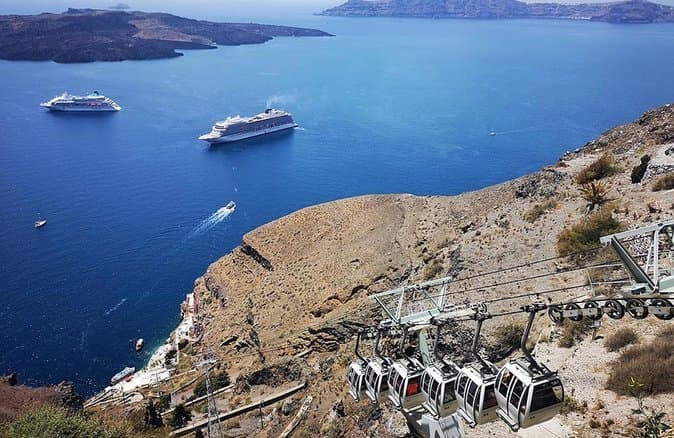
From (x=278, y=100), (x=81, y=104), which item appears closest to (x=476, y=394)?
(x=278, y=100)

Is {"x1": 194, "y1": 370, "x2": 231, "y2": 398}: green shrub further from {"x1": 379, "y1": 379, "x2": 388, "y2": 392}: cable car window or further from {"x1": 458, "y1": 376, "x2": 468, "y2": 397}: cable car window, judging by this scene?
{"x1": 458, "y1": 376, "x2": 468, "y2": 397}: cable car window

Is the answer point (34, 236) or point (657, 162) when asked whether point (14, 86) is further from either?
point (657, 162)

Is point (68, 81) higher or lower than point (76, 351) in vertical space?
higher

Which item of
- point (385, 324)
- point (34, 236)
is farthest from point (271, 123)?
point (385, 324)

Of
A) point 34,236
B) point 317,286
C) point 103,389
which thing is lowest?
point 103,389

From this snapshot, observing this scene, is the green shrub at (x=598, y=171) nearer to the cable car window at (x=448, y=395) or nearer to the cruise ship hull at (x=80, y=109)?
the cable car window at (x=448, y=395)

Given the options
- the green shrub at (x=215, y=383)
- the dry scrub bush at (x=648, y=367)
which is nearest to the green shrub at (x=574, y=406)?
the dry scrub bush at (x=648, y=367)

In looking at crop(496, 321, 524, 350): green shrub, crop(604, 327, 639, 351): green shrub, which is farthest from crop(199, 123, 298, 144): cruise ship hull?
crop(604, 327, 639, 351): green shrub
